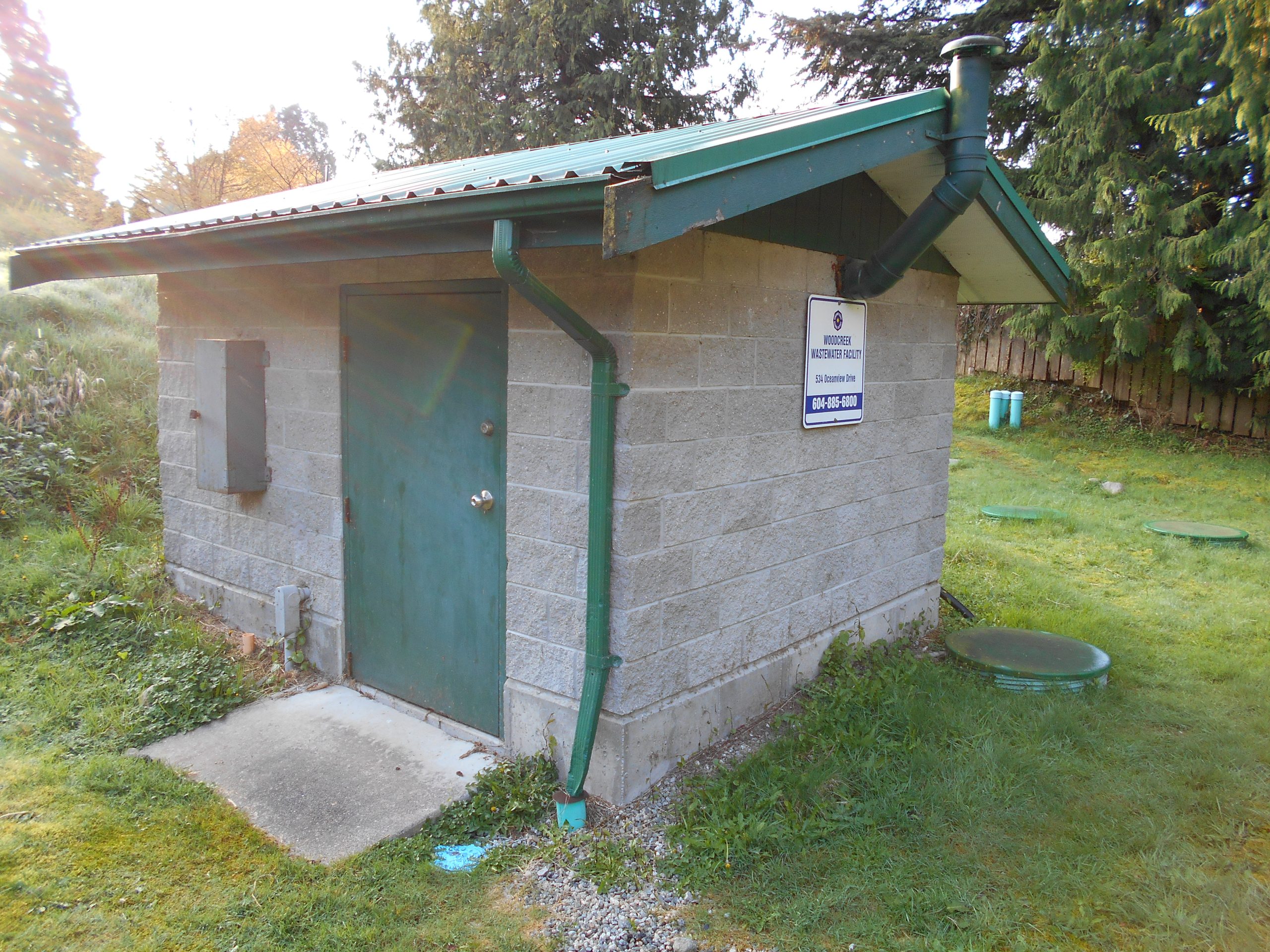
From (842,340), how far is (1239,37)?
10.0 metres

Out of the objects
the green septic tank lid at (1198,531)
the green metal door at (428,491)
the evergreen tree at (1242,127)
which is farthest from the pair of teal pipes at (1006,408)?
the green metal door at (428,491)

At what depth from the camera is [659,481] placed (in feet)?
11.8

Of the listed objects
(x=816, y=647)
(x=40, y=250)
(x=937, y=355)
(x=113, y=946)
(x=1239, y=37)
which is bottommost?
(x=113, y=946)

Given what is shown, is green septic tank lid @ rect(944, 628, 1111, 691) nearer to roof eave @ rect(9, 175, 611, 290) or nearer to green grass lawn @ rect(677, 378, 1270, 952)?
green grass lawn @ rect(677, 378, 1270, 952)

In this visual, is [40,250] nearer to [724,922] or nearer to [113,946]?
[113,946]

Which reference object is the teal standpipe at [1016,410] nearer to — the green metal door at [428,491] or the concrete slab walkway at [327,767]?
the green metal door at [428,491]

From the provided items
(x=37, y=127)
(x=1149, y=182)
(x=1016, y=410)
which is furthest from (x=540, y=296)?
Result: (x=37, y=127)

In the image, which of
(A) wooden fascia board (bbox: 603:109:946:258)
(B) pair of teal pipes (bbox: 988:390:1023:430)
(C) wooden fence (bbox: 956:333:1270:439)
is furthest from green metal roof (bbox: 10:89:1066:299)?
(B) pair of teal pipes (bbox: 988:390:1023:430)

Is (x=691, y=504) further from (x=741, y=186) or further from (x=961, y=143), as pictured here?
(x=961, y=143)

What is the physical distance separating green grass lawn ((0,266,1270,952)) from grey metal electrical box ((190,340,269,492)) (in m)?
0.97

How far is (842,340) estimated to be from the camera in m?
4.69

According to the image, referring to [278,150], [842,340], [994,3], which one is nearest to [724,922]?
[842,340]

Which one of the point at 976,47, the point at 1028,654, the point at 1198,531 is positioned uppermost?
the point at 976,47

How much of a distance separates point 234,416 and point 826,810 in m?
3.88
